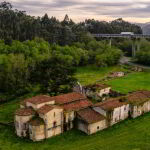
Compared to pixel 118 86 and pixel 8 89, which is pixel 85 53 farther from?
pixel 8 89

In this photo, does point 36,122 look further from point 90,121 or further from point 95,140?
point 95,140

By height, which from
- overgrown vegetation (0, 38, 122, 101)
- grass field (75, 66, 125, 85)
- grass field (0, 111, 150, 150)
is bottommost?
grass field (0, 111, 150, 150)

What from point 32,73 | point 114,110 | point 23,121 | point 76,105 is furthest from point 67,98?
point 32,73

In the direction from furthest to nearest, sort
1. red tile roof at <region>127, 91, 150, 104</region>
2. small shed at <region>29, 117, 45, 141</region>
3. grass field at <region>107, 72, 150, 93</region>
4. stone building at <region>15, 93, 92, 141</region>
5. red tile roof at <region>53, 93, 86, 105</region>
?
grass field at <region>107, 72, 150, 93</region> → red tile roof at <region>127, 91, 150, 104</region> → red tile roof at <region>53, 93, 86, 105</region> → stone building at <region>15, 93, 92, 141</region> → small shed at <region>29, 117, 45, 141</region>

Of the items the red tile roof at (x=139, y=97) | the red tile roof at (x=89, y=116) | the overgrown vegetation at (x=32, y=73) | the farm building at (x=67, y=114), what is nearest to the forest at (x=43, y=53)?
the overgrown vegetation at (x=32, y=73)

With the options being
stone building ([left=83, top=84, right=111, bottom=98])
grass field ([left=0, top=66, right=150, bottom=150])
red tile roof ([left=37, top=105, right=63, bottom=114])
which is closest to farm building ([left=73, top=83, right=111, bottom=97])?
stone building ([left=83, top=84, right=111, bottom=98])

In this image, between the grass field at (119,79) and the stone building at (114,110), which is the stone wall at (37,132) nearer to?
the stone building at (114,110)

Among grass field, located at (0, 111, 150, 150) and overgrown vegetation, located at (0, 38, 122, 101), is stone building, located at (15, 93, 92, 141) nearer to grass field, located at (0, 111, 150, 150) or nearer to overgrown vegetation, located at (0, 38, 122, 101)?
grass field, located at (0, 111, 150, 150)

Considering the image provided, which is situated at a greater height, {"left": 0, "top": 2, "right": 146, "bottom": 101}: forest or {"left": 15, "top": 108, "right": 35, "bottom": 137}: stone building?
{"left": 0, "top": 2, "right": 146, "bottom": 101}: forest
